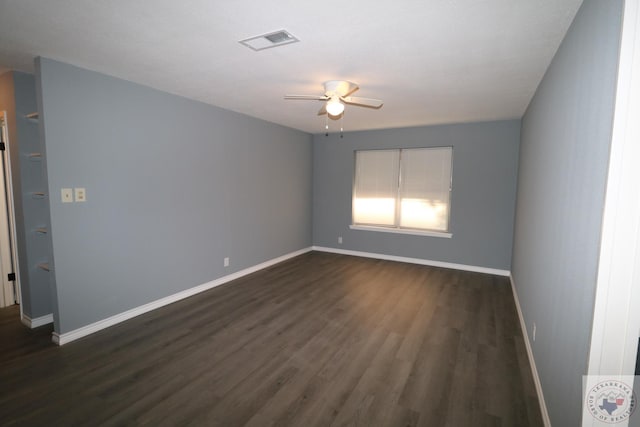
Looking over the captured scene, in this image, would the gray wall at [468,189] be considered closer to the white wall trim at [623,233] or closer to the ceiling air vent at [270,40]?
the ceiling air vent at [270,40]

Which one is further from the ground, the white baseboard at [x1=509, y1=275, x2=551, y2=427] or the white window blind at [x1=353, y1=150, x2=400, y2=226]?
the white window blind at [x1=353, y1=150, x2=400, y2=226]

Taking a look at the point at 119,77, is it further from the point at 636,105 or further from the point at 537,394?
the point at 537,394

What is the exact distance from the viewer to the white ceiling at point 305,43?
1.74 meters

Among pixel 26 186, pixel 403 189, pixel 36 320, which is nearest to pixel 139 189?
pixel 26 186

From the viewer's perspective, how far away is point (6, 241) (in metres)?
3.31

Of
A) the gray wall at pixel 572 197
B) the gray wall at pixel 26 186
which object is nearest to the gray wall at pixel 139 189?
the gray wall at pixel 26 186

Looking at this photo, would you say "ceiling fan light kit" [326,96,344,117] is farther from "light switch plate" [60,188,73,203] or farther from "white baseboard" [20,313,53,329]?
"white baseboard" [20,313,53,329]

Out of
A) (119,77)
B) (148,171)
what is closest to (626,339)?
(148,171)

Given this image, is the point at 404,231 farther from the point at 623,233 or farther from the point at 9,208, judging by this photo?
the point at 9,208

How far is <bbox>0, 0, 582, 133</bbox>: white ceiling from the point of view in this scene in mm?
1744

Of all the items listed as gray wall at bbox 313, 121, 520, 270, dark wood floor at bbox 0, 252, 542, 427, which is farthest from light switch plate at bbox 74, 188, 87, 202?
gray wall at bbox 313, 121, 520, 270

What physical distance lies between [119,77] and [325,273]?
148 inches

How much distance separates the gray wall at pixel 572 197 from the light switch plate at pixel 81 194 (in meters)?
3.77

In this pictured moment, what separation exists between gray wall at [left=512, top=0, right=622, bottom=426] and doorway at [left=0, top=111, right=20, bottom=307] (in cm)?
478
